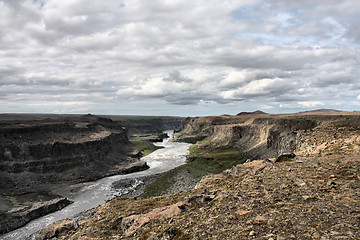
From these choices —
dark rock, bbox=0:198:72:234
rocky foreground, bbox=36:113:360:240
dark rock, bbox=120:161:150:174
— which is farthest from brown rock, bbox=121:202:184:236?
dark rock, bbox=120:161:150:174

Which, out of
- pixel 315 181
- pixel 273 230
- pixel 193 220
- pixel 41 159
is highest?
pixel 315 181

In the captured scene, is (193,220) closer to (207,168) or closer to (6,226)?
(6,226)

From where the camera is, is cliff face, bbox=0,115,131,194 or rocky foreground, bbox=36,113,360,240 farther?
cliff face, bbox=0,115,131,194

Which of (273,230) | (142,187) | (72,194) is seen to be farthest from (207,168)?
(273,230)

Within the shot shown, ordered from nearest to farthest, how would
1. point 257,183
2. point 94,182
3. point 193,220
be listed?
point 193,220, point 257,183, point 94,182

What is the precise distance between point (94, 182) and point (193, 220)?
58.5 metres

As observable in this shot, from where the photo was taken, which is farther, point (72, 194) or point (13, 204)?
point (72, 194)

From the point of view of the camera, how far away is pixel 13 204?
48125mm

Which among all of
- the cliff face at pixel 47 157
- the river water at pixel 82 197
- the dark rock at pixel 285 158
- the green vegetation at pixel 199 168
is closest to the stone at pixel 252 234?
the dark rock at pixel 285 158

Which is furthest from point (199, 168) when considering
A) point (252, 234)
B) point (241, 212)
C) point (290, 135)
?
point (252, 234)

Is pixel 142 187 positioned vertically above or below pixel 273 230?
below

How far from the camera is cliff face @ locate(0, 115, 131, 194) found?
207 ft

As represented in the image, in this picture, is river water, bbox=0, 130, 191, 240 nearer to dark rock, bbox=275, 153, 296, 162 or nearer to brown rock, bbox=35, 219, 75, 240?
brown rock, bbox=35, 219, 75, 240

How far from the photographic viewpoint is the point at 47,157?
7162cm
